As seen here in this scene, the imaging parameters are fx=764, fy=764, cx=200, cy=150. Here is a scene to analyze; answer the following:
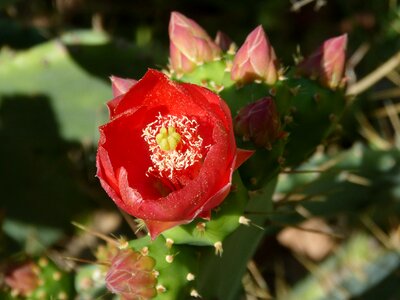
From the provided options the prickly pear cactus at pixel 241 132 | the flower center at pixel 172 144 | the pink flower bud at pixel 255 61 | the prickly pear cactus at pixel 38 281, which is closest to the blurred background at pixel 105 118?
the prickly pear cactus at pixel 38 281

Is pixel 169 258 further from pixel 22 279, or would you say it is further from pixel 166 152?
pixel 22 279

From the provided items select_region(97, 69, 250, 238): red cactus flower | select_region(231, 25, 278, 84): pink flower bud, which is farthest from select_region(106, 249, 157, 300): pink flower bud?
select_region(231, 25, 278, 84): pink flower bud

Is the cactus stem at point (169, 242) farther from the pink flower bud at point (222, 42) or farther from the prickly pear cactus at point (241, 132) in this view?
the pink flower bud at point (222, 42)

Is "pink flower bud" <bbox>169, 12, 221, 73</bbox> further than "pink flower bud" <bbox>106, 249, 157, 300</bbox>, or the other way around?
"pink flower bud" <bbox>169, 12, 221, 73</bbox>

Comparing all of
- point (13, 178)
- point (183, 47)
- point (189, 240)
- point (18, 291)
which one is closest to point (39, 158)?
point (13, 178)

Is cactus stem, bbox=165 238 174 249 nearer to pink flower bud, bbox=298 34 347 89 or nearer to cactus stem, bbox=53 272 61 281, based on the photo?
pink flower bud, bbox=298 34 347 89
